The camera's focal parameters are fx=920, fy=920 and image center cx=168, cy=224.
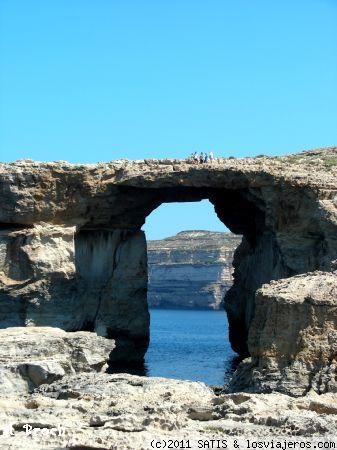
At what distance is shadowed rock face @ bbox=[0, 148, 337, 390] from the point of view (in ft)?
138

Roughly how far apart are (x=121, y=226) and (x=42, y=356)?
24648mm

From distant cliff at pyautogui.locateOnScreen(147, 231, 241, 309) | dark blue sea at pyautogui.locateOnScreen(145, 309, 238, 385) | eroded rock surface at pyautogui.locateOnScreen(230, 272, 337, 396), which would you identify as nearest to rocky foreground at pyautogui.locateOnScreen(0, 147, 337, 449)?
eroded rock surface at pyautogui.locateOnScreen(230, 272, 337, 396)

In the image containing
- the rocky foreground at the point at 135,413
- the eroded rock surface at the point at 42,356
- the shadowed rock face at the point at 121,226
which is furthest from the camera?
the shadowed rock face at the point at 121,226

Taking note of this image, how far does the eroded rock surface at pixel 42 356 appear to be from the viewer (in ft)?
78.7

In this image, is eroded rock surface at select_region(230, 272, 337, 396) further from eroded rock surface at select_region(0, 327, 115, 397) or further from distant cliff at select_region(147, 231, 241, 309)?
distant cliff at select_region(147, 231, 241, 309)

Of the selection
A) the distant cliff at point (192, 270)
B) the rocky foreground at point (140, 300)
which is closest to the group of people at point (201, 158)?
the rocky foreground at point (140, 300)

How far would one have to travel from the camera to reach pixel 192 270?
14425 centimetres

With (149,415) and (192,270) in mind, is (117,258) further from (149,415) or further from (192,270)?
(192,270)

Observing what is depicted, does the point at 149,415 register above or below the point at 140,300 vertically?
above

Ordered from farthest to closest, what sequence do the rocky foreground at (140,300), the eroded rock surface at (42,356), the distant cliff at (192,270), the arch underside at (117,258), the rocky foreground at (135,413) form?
the distant cliff at (192,270) → the arch underside at (117,258) → the eroded rock surface at (42,356) → the rocky foreground at (140,300) → the rocky foreground at (135,413)

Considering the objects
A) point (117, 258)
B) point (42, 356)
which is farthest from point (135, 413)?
point (117, 258)

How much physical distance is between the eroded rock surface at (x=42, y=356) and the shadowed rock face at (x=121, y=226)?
45.3 ft

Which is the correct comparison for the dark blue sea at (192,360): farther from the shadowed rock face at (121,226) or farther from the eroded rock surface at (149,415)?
the eroded rock surface at (149,415)

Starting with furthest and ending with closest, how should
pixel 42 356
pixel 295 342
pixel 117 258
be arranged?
pixel 117 258 → pixel 42 356 → pixel 295 342
